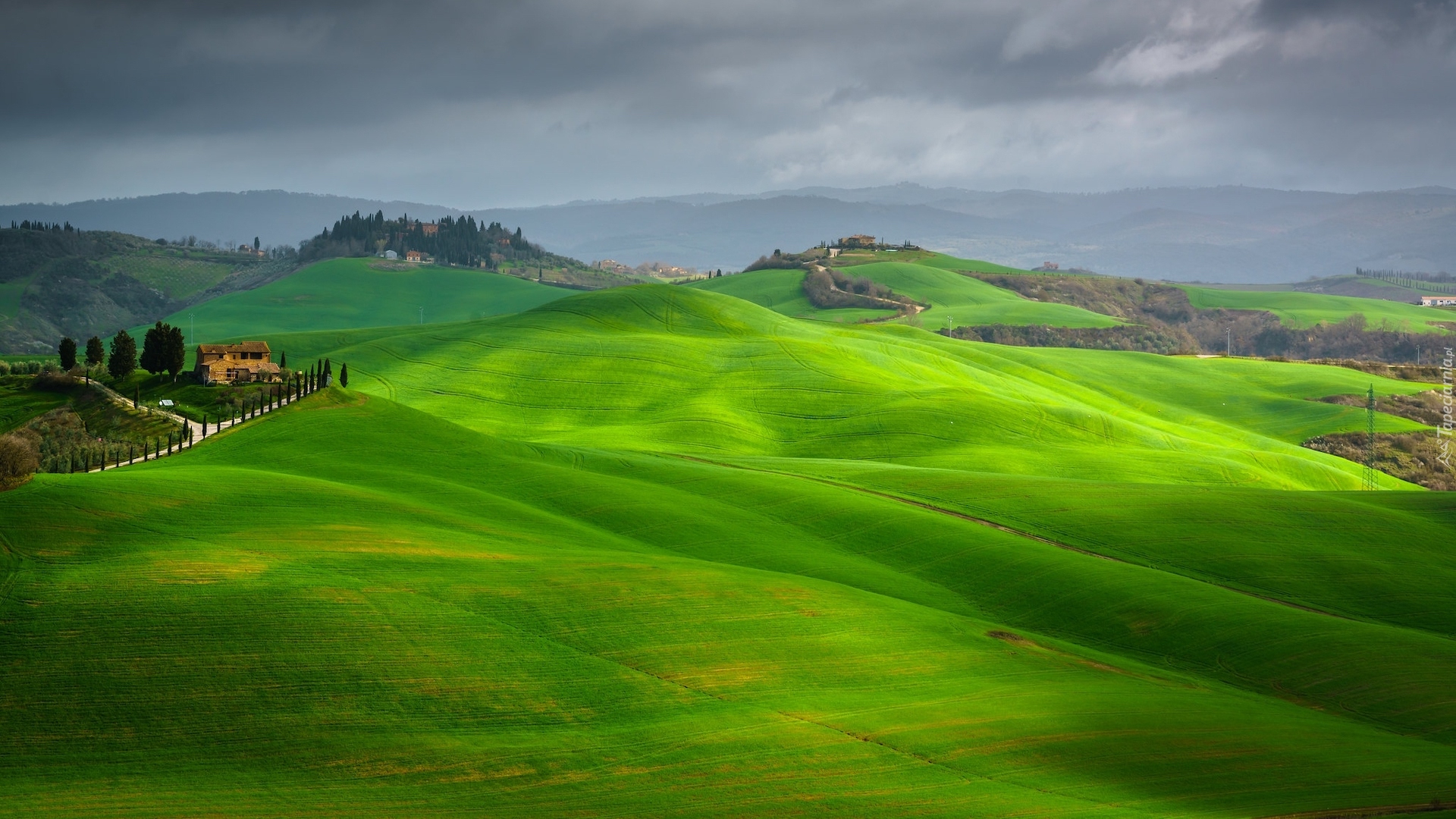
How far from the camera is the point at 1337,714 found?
4350cm

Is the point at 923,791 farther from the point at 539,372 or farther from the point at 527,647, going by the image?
the point at 539,372

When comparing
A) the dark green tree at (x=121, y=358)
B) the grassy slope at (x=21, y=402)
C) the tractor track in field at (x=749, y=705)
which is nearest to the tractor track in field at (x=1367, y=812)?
the tractor track in field at (x=749, y=705)

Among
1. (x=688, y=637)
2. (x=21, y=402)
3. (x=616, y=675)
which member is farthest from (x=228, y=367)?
(x=616, y=675)

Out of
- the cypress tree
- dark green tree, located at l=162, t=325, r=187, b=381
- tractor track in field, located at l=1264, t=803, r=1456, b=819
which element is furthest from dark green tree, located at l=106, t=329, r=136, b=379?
tractor track in field, located at l=1264, t=803, r=1456, b=819

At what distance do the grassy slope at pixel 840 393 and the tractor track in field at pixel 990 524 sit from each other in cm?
1311

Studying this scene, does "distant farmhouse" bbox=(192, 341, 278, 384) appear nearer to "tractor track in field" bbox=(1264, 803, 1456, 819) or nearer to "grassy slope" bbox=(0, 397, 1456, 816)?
"grassy slope" bbox=(0, 397, 1456, 816)

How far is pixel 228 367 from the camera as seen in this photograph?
3401 inches

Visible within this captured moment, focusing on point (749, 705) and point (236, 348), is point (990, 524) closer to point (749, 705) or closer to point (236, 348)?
point (749, 705)

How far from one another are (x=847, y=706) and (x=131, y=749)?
67.0ft

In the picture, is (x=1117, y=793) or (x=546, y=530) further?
(x=546, y=530)

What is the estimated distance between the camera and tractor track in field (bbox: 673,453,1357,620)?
185 feet

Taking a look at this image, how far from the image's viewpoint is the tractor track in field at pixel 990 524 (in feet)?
185

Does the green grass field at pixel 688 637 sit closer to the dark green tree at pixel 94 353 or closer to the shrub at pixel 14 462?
the shrub at pixel 14 462

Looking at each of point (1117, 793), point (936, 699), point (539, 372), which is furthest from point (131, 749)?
point (539, 372)
